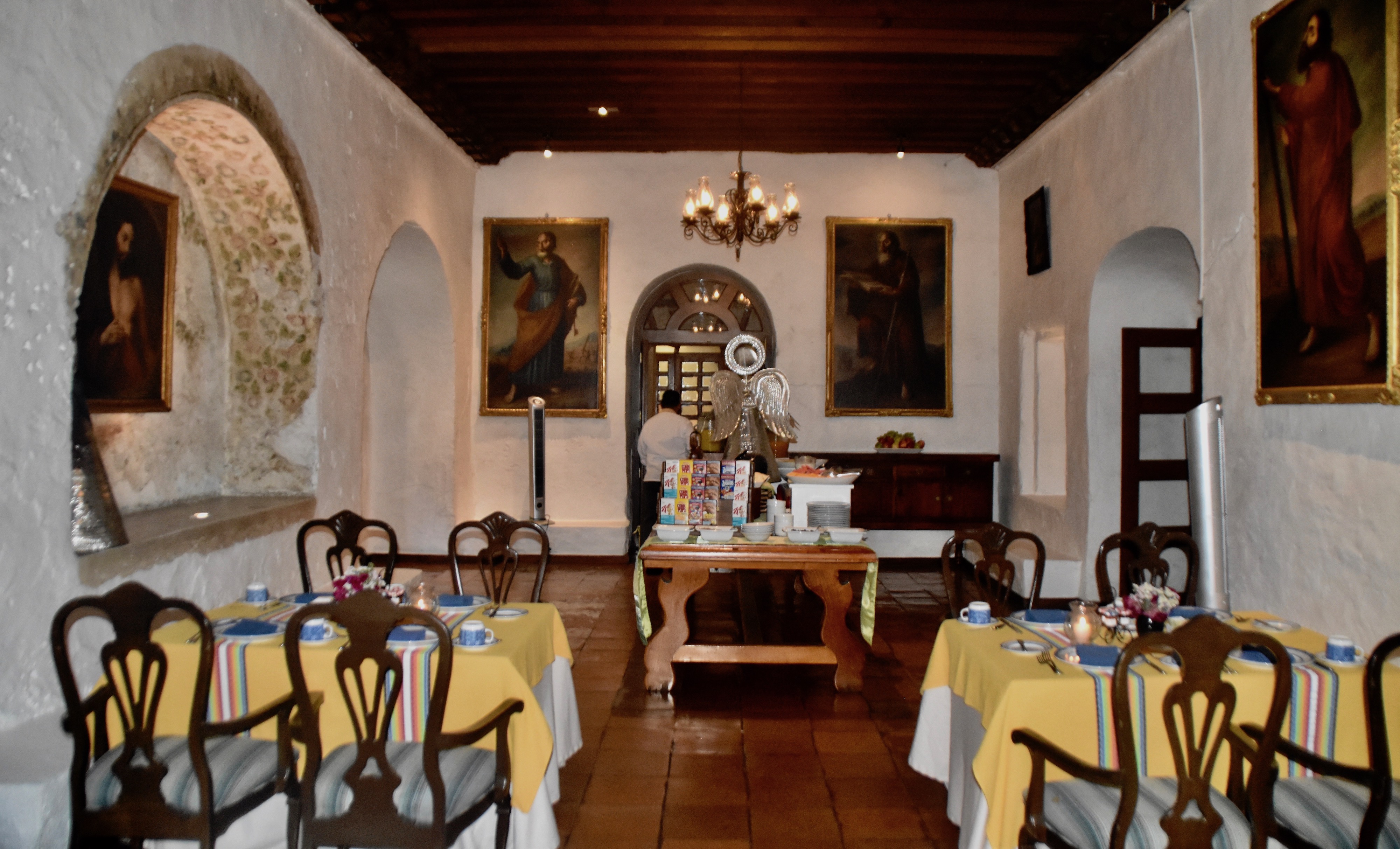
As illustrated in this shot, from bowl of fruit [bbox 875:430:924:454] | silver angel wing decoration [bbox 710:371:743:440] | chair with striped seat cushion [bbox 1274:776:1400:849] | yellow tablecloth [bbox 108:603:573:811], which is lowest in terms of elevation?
chair with striped seat cushion [bbox 1274:776:1400:849]

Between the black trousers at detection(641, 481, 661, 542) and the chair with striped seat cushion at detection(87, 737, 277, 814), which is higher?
the black trousers at detection(641, 481, 661, 542)

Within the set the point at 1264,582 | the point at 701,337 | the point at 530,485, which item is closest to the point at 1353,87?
the point at 1264,582

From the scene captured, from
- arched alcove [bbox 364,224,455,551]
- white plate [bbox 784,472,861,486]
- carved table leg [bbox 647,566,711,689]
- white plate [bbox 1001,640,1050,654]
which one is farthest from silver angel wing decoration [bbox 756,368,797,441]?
arched alcove [bbox 364,224,455,551]

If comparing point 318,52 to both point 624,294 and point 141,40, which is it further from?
point 624,294

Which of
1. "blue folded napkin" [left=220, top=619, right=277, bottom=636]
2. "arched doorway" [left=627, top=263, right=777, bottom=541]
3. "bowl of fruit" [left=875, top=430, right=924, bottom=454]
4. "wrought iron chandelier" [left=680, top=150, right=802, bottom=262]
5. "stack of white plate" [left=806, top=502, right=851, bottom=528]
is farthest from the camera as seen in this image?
"arched doorway" [left=627, top=263, right=777, bottom=541]

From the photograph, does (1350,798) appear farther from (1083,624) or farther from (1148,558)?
(1148,558)

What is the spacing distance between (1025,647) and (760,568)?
1.84 meters

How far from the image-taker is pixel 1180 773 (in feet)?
7.23

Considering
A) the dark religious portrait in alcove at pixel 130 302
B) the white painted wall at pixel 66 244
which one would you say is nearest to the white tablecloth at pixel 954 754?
the white painted wall at pixel 66 244

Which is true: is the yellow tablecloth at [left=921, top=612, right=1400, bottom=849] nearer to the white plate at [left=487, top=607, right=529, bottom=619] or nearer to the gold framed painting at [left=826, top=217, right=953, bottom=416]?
the white plate at [left=487, top=607, right=529, bottom=619]

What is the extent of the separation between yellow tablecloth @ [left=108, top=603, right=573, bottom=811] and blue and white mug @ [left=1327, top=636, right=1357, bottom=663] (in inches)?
96.4

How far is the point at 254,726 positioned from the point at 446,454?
225 inches

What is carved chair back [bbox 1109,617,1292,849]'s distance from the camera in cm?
218

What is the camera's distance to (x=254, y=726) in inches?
105
